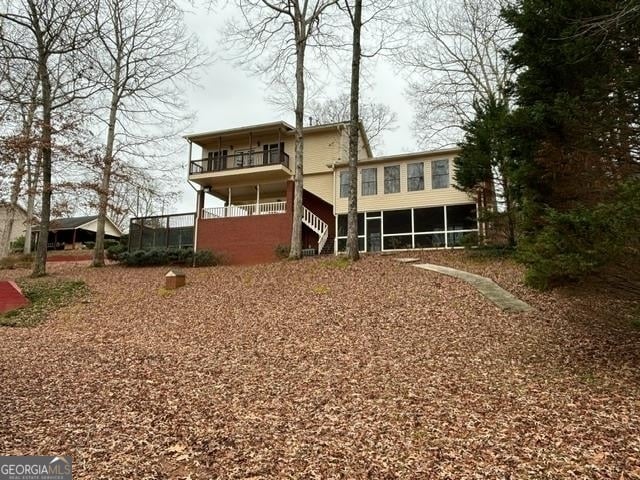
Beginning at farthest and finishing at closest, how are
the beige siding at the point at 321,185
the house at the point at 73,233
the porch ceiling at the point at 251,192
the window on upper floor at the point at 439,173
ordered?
the house at the point at 73,233, the porch ceiling at the point at 251,192, the beige siding at the point at 321,185, the window on upper floor at the point at 439,173

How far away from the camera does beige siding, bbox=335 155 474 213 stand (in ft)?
58.7

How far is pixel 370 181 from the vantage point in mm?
19422

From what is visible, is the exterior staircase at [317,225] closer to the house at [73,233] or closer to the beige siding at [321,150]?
the beige siding at [321,150]

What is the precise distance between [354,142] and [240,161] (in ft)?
29.7

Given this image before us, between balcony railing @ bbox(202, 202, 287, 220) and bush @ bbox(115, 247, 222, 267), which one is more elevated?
balcony railing @ bbox(202, 202, 287, 220)

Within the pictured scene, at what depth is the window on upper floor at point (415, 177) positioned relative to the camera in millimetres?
18516

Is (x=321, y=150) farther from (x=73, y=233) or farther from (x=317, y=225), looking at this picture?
(x=73, y=233)

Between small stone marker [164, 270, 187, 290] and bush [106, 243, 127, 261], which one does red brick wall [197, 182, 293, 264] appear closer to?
bush [106, 243, 127, 261]

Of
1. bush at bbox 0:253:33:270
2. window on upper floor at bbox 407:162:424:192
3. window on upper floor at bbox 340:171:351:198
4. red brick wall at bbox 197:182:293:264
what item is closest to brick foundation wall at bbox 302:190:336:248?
window on upper floor at bbox 340:171:351:198

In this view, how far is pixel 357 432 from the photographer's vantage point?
3.95 metres

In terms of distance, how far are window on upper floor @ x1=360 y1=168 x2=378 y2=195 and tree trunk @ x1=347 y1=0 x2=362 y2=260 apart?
17.3ft

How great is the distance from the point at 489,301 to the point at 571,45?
4780mm

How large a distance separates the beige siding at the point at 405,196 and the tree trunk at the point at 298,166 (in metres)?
4.17

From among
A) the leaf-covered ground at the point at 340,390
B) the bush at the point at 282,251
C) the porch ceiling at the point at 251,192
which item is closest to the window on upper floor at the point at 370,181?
the porch ceiling at the point at 251,192
